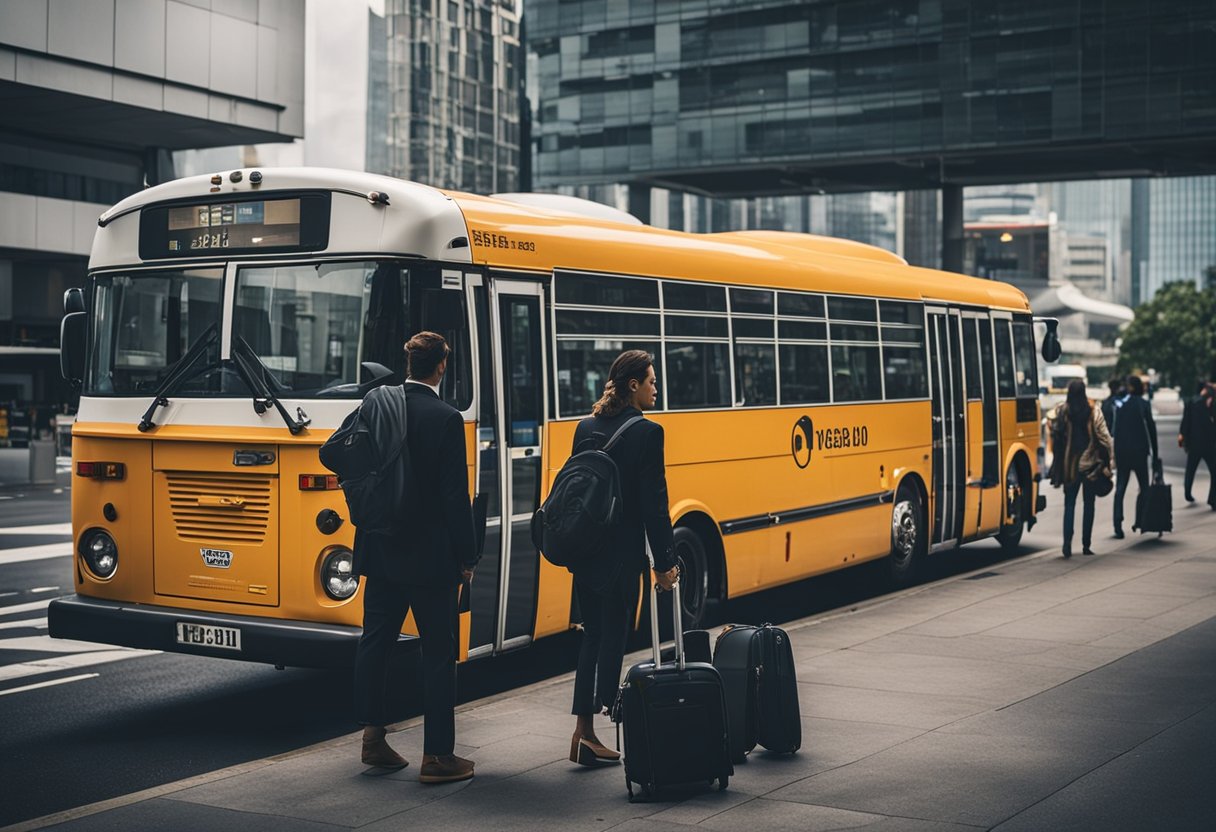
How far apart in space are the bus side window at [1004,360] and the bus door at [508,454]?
27.3ft

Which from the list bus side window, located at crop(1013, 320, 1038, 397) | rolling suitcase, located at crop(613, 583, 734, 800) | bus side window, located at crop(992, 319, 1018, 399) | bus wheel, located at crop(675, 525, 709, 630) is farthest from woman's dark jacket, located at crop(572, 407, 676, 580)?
bus side window, located at crop(1013, 320, 1038, 397)

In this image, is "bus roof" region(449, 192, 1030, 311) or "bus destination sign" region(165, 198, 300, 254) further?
"bus roof" region(449, 192, 1030, 311)

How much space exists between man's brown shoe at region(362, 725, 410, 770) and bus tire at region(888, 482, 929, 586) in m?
7.67

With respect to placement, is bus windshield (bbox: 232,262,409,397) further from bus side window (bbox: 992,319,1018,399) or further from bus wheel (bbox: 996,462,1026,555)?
bus wheel (bbox: 996,462,1026,555)

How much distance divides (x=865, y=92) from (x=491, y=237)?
51460 millimetres

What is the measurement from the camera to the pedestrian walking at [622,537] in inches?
259

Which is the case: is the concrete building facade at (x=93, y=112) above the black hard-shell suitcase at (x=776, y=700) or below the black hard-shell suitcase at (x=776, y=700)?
above

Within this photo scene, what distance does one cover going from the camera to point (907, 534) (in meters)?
13.8

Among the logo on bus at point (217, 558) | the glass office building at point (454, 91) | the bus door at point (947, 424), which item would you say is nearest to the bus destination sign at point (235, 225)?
the logo on bus at point (217, 558)

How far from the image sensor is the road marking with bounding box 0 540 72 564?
1544 cm

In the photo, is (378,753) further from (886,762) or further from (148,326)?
(148,326)

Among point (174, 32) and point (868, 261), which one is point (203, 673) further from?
point (174, 32)

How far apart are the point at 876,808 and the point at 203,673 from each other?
5139mm

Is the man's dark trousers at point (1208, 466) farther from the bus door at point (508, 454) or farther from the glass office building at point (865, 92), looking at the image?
the glass office building at point (865, 92)
